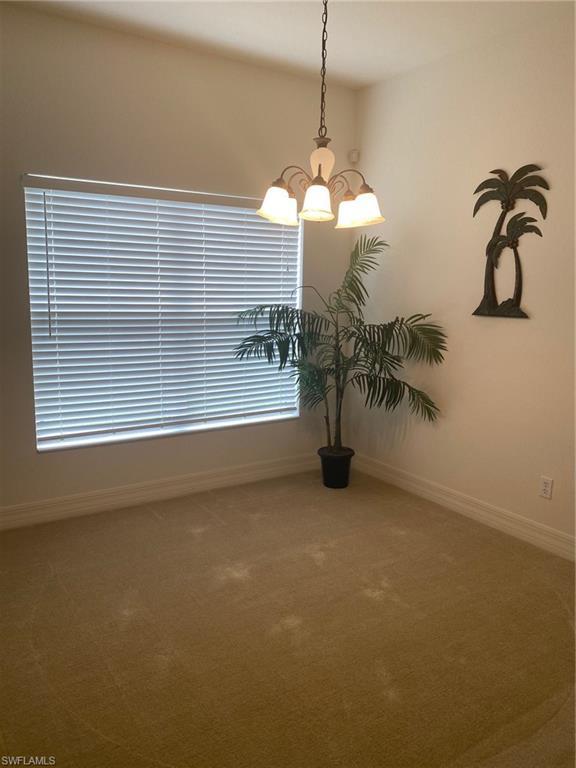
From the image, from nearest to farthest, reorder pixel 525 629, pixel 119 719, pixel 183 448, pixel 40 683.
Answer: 1. pixel 119 719
2. pixel 40 683
3. pixel 525 629
4. pixel 183 448

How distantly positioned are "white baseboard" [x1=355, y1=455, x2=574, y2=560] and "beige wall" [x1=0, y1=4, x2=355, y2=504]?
958 mm

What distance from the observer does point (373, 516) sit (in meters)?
3.50

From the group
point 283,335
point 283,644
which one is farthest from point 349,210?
point 283,644

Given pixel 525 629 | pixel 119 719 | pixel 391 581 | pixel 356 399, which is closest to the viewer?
pixel 119 719

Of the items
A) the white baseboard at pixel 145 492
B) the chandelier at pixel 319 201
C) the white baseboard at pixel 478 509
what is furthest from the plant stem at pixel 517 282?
the white baseboard at pixel 145 492

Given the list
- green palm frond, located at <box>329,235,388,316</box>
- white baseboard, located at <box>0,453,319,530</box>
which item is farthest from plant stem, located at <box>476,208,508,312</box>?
white baseboard, located at <box>0,453,319,530</box>

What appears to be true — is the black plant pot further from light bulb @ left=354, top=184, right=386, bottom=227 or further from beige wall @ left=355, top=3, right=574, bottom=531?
light bulb @ left=354, top=184, right=386, bottom=227

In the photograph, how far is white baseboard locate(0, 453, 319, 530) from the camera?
3287 millimetres

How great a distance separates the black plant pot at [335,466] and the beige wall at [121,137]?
0.50 metres

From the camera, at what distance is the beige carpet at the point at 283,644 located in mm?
1757

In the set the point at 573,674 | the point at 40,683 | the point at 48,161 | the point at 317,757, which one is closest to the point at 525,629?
the point at 573,674

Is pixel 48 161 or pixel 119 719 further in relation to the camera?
pixel 48 161

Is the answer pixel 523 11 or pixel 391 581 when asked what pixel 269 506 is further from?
pixel 523 11

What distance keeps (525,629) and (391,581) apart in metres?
0.63
